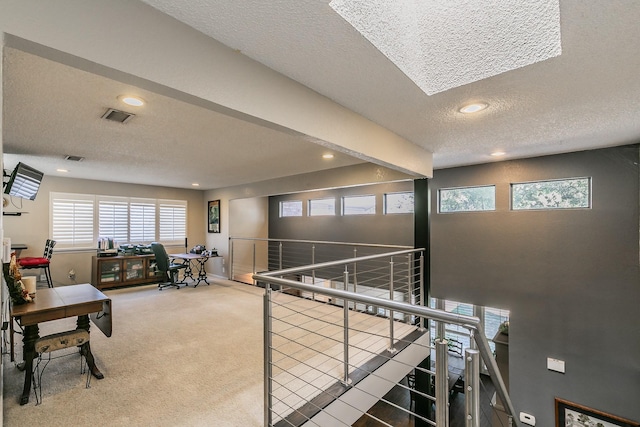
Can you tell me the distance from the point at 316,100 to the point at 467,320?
1584 millimetres

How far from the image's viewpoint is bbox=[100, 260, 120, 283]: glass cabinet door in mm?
5609

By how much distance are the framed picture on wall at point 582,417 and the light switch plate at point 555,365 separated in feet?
1.32

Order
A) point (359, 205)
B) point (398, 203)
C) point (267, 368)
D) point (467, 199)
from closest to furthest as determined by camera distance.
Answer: point (267, 368) → point (467, 199) → point (398, 203) → point (359, 205)

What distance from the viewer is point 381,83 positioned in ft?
6.15

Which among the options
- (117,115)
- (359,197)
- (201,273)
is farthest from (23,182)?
(359,197)

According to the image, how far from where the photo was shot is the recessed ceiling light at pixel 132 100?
2157mm

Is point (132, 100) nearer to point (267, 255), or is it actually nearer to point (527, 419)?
point (527, 419)

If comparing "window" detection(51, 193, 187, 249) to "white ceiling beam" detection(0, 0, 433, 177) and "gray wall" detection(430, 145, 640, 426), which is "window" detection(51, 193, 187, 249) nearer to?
"white ceiling beam" detection(0, 0, 433, 177)

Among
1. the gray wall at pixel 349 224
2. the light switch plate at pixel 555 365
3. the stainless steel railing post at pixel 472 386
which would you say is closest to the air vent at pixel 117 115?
the stainless steel railing post at pixel 472 386

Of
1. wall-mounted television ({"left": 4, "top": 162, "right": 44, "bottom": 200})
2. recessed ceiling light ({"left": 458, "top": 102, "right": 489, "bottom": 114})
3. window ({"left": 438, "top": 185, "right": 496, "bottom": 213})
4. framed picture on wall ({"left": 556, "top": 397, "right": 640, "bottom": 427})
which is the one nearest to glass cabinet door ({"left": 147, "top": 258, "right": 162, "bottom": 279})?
wall-mounted television ({"left": 4, "top": 162, "right": 44, "bottom": 200})

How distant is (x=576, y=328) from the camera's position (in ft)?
12.2

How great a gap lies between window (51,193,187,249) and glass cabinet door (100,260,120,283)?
64 cm

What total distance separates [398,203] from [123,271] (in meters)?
5.76

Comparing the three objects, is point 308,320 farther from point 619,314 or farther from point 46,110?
point 619,314
